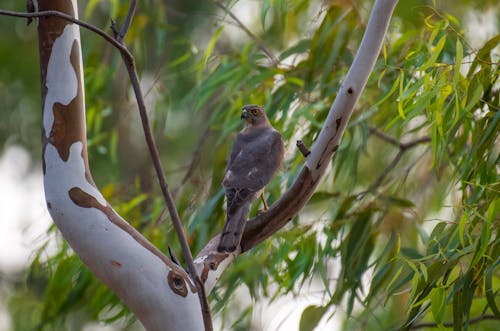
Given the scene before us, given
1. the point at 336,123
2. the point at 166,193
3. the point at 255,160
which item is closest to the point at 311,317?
the point at 255,160

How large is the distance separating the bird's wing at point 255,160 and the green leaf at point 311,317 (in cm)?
51

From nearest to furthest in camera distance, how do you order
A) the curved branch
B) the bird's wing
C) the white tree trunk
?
1. the white tree trunk
2. the curved branch
3. the bird's wing

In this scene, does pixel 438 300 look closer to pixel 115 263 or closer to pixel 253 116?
pixel 115 263

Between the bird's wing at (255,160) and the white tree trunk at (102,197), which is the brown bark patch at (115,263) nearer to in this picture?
the white tree trunk at (102,197)

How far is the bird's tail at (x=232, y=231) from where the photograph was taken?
2773 mm

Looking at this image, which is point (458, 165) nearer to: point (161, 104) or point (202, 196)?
point (202, 196)

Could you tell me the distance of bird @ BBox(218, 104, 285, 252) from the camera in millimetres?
3329

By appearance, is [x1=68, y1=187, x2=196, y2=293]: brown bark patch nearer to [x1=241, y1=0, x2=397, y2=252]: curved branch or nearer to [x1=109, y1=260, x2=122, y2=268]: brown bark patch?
[x1=109, y1=260, x2=122, y2=268]: brown bark patch

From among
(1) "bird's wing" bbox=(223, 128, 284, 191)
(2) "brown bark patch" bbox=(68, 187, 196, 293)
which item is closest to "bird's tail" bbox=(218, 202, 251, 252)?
(2) "brown bark patch" bbox=(68, 187, 196, 293)

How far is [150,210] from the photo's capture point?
15.4 ft

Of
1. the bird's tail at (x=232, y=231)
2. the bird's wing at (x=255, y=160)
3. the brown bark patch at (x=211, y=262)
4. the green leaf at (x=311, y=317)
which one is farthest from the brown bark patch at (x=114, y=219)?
the green leaf at (x=311, y=317)

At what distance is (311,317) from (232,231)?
96cm

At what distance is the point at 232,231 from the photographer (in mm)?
2848

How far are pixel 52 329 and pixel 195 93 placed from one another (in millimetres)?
1305
